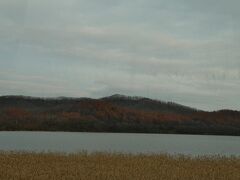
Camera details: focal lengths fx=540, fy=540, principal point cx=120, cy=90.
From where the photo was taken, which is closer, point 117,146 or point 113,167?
point 113,167

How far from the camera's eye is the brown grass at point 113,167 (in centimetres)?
2288

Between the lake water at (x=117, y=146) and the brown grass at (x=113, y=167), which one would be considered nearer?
the brown grass at (x=113, y=167)

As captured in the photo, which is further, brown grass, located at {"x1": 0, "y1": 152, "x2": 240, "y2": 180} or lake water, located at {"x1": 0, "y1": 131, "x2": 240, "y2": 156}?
lake water, located at {"x1": 0, "y1": 131, "x2": 240, "y2": 156}

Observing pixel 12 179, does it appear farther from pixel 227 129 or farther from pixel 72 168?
pixel 227 129

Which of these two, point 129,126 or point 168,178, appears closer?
point 168,178

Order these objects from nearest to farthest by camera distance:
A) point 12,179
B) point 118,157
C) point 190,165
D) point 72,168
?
point 12,179 → point 72,168 → point 190,165 → point 118,157

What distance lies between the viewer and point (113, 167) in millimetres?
25797

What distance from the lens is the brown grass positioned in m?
22.9

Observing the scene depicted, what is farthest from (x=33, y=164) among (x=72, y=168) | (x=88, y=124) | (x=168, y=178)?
(x=88, y=124)

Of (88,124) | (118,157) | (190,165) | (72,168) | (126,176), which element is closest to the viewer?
(126,176)

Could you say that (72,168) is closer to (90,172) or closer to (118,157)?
(90,172)

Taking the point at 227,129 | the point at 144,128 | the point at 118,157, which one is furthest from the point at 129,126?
the point at 118,157

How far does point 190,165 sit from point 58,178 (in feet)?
30.0

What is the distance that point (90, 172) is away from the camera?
944 inches
